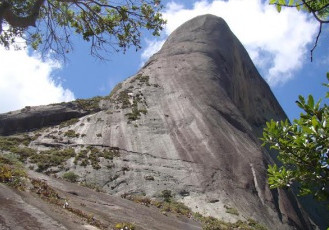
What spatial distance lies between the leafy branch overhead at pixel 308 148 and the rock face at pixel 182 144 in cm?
1856

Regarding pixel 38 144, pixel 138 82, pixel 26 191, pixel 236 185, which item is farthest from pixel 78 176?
pixel 138 82

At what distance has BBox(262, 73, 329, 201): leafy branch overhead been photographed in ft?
19.1

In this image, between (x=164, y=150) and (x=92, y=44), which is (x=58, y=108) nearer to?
(x=164, y=150)

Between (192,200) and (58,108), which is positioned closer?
(192,200)

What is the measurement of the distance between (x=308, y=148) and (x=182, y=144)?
1041 inches

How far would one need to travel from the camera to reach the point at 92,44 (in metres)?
16.7

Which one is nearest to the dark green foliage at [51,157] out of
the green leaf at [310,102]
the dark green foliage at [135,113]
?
the dark green foliage at [135,113]

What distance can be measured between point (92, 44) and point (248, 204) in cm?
1676

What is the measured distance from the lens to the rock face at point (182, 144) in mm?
26969

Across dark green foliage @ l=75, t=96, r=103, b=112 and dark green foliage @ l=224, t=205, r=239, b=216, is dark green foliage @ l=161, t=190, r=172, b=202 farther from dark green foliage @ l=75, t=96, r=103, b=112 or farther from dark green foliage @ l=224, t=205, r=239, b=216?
dark green foliage @ l=75, t=96, r=103, b=112

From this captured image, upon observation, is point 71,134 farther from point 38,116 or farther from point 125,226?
point 125,226

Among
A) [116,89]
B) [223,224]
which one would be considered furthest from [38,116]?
[223,224]

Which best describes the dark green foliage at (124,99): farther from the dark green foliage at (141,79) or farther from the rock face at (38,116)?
the rock face at (38,116)

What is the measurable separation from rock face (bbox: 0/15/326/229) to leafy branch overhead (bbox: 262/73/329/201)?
1856 cm
